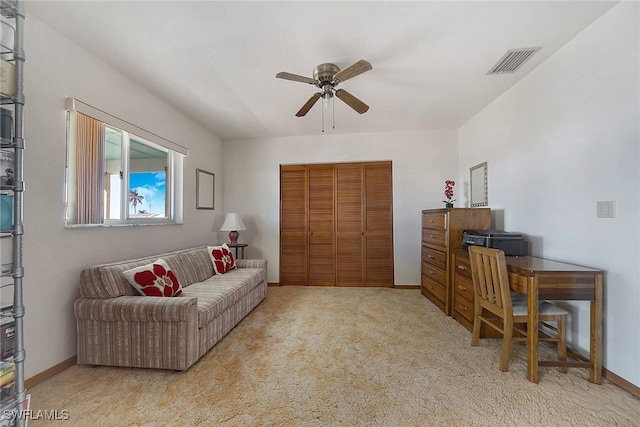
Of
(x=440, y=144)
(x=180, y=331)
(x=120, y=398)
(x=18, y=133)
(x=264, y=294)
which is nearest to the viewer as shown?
(x=18, y=133)

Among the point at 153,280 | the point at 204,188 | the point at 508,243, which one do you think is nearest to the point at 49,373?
the point at 153,280

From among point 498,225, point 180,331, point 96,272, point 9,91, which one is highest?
point 9,91

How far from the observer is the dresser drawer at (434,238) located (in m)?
3.16

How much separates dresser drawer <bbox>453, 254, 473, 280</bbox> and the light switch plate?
1.05 m

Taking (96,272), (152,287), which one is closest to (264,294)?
(152,287)

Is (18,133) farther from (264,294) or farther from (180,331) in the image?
(264,294)

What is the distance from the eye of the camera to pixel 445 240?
3.11 meters

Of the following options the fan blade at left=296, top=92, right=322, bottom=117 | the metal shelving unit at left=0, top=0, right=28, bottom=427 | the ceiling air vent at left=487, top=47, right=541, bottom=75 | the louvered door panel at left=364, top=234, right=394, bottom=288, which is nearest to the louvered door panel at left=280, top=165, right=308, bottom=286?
the louvered door panel at left=364, top=234, right=394, bottom=288

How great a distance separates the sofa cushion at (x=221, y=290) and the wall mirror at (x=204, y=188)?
1.17 metres

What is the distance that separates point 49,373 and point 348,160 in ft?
12.9

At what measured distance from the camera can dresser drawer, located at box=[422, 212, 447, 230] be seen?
10.3 ft

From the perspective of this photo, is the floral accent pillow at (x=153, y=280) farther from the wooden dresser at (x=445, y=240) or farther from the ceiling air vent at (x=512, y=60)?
the ceiling air vent at (x=512, y=60)

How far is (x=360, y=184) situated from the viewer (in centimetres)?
430

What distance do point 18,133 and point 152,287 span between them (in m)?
1.36
